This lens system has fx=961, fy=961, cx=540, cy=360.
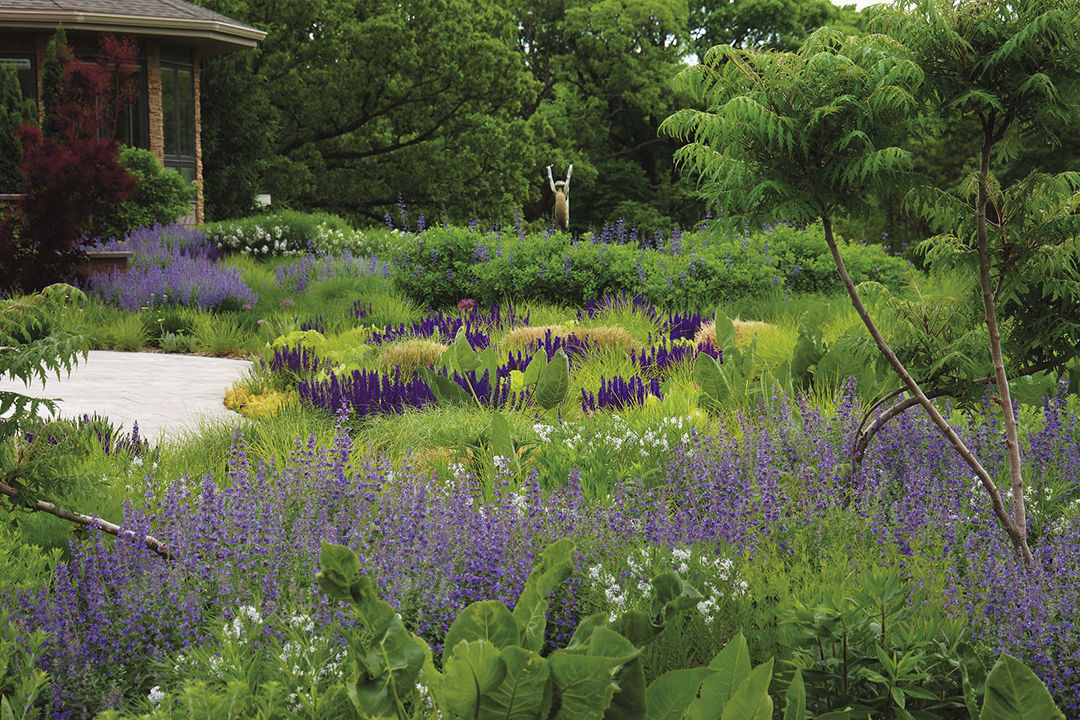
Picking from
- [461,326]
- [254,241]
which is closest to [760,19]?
[254,241]

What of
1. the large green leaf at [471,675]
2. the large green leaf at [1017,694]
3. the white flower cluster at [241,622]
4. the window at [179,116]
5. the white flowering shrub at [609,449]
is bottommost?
the white flowering shrub at [609,449]

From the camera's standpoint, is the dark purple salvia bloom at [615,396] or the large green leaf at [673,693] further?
the dark purple salvia bloom at [615,396]

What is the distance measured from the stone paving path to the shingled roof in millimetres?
10814

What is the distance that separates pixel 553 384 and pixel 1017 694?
11.6 ft

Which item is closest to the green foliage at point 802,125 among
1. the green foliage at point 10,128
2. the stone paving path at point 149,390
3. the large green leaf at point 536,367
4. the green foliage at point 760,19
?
the large green leaf at point 536,367

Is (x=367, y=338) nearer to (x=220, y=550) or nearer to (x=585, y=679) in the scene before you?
(x=220, y=550)

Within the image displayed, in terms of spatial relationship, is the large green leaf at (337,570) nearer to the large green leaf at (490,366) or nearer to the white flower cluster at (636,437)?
the white flower cluster at (636,437)

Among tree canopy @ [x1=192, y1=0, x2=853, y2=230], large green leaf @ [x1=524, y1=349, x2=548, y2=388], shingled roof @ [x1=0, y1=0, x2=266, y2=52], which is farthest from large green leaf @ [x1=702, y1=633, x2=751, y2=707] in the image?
tree canopy @ [x1=192, y1=0, x2=853, y2=230]

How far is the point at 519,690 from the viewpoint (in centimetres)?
185

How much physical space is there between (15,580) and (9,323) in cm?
76

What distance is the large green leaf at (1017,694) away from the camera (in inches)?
78.4

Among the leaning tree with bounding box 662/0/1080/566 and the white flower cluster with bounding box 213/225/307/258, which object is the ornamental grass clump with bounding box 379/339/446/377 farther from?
the white flower cluster with bounding box 213/225/307/258

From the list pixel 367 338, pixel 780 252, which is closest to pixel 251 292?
pixel 367 338

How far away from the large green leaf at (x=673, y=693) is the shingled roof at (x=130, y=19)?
57.0 feet
